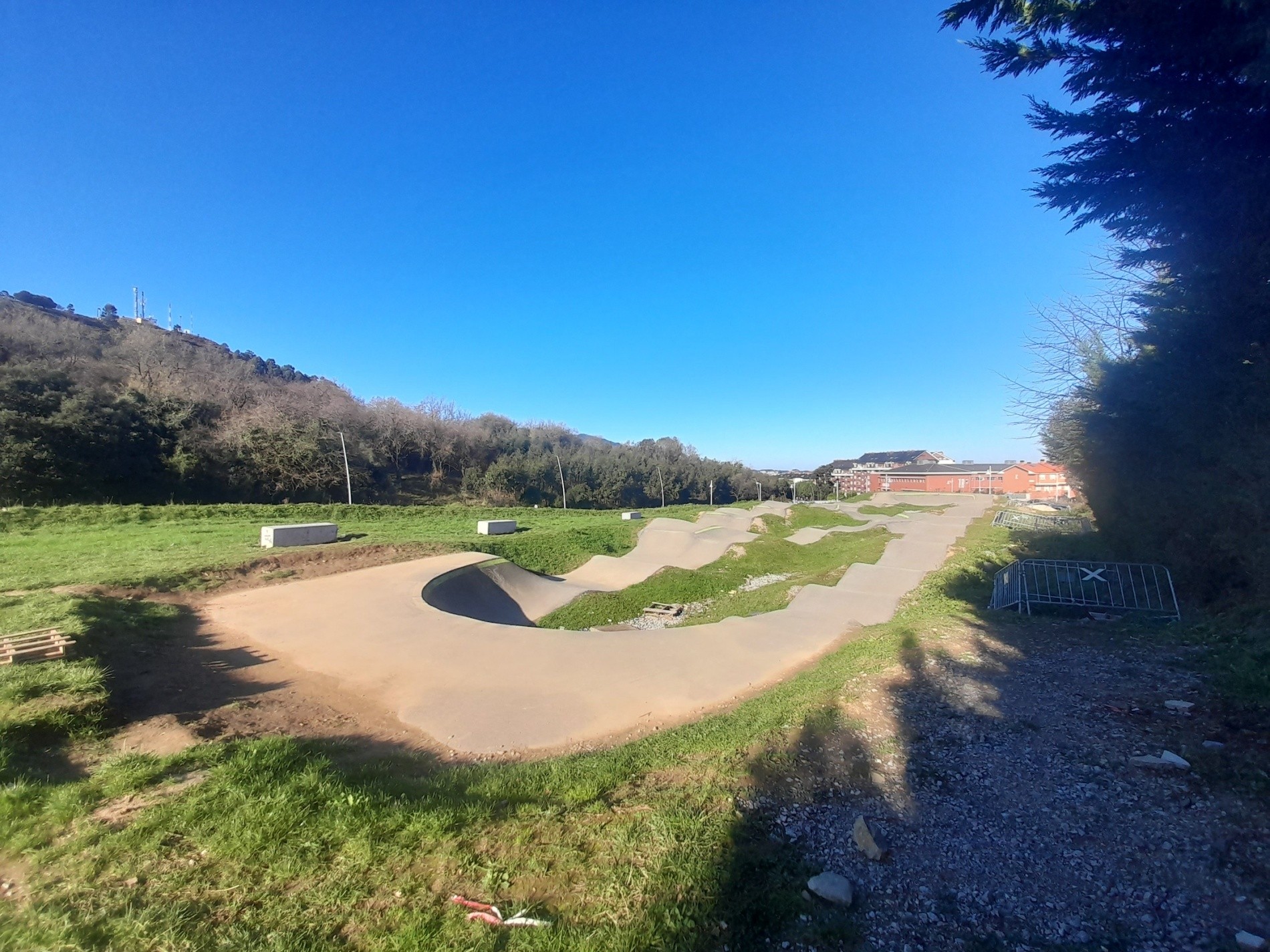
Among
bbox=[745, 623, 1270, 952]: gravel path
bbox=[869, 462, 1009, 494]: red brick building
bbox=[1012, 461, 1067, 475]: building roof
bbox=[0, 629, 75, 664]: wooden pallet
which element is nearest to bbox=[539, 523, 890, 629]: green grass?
bbox=[745, 623, 1270, 952]: gravel path

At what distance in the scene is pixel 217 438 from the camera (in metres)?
24.9

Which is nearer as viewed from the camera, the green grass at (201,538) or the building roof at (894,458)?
the green grass at (201,538)

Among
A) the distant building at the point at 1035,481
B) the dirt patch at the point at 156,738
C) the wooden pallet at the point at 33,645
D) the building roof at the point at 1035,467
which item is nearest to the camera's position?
the dirt patch at the point at 156,738

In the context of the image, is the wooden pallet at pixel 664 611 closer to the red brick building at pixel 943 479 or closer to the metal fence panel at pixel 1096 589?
the metal fence panel at pixel 1096 589

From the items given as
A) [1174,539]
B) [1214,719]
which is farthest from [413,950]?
[1174,539]

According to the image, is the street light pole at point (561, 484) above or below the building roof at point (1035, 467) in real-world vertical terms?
below

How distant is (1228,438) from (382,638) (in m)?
11.6

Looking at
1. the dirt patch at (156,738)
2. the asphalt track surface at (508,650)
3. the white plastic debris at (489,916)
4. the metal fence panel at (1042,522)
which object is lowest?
the asphalt track surface at (508,650)

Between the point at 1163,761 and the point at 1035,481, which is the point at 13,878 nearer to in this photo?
the point at 1163,761

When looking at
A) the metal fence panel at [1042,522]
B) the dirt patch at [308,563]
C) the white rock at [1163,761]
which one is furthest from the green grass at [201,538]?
the metal fence panel at [1042,522]

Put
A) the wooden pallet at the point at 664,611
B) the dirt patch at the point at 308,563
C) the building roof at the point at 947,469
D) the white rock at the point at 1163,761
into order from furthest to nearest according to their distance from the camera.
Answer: the building roof at the point at 947,469 → the wooden pallet at the point at 664,611 → the dirt patch at the point at 308,563 → the white rock at the point at 1163,761

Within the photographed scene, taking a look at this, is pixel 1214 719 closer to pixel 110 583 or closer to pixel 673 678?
pixel 673 678

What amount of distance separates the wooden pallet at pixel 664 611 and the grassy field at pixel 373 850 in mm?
8955

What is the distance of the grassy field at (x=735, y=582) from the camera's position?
13.2 m
